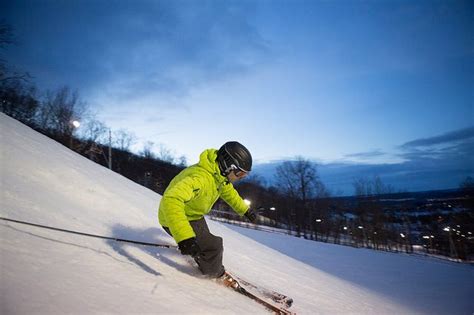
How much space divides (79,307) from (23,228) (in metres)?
1.52

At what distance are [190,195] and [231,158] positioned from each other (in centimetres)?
74

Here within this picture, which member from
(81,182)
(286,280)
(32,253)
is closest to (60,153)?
(81,182)

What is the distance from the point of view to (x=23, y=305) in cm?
200

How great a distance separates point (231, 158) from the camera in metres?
3.61

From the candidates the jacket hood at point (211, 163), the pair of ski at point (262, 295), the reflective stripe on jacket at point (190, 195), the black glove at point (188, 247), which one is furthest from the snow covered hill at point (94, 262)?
the jacket hood at point (211, 163)

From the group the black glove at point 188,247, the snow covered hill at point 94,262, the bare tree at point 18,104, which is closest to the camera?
the snow covered hill at point 94,262

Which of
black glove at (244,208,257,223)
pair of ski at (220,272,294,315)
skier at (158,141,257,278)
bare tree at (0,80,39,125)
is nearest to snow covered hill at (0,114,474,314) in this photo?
pair of ski at (220,272,294,315)

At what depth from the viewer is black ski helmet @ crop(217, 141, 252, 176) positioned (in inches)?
142

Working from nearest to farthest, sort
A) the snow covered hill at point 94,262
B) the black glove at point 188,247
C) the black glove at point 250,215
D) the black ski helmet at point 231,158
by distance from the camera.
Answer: the snow covered hill at point 94,262, the black glove at point 188,247, the black ski helmet at point 231,158, the black glove at point 250,215

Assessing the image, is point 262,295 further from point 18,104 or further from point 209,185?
point 18,104

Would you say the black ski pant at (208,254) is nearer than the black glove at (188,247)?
No

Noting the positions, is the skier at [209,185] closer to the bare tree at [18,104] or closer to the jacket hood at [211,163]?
→ the jacket hood at [211,163]

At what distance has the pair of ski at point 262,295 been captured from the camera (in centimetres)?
348

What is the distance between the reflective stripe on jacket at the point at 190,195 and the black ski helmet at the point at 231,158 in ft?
0.26
